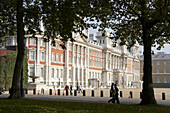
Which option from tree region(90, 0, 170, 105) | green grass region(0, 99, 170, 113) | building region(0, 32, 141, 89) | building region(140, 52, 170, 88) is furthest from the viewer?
building region(140, 52, 170, 88)

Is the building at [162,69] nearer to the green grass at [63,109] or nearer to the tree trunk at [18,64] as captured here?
the tree trunk at [18,64]

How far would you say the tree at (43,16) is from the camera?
672 inches

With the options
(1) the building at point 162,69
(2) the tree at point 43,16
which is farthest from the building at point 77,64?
(1) the building at point 162,69

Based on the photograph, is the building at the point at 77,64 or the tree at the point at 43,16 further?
the building at the point at 77,64

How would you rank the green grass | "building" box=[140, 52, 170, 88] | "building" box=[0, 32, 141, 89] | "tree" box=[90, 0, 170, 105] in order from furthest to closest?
1. "building" box=[140, 52, 170, 88]
2. "building" box=[0, 32, 141, 89]
3. "tree" box=[90, 0, 170, 105]
4. the green grass

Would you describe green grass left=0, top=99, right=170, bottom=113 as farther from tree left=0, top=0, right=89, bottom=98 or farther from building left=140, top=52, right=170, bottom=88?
building left=140, top=52, right=170, bottom=88

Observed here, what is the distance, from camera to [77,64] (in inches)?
2783

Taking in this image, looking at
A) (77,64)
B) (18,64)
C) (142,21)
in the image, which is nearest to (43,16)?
(18,64)

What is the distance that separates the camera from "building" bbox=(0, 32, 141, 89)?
2298 inches

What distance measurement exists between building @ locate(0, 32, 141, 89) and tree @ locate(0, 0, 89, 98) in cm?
1612

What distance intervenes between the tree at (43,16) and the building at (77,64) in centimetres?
1612

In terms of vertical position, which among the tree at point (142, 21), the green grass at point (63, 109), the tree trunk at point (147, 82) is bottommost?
the green grass at point (63, 109)

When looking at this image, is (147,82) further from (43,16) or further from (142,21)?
(43,16)

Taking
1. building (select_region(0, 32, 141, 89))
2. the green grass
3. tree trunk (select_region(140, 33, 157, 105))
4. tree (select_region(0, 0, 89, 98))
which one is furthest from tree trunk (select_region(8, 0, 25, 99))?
building (select_region(0, 32, 141, 89))
